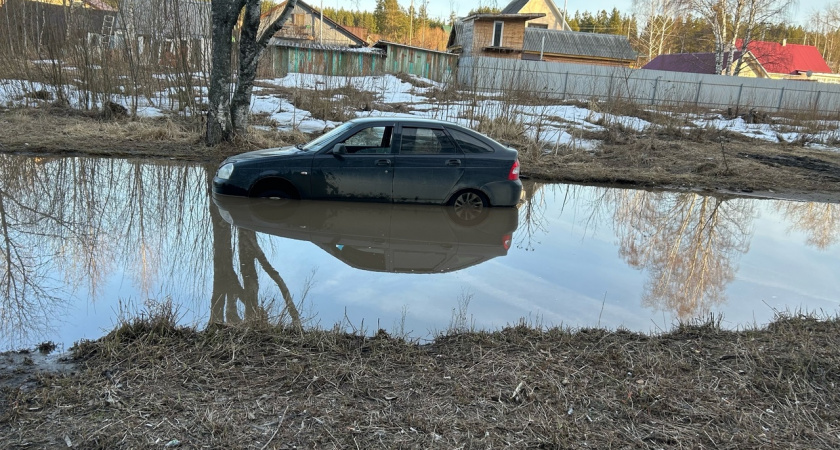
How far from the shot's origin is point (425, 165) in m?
9.06

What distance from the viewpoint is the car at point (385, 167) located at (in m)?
8.88

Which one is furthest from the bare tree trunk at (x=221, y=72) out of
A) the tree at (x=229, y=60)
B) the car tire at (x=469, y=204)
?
the car tire at (x=469, y=204)

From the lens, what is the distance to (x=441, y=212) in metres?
9.11

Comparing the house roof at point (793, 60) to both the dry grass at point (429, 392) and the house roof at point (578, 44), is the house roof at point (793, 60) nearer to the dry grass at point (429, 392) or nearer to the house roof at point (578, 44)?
the house roof at point (578, 44)

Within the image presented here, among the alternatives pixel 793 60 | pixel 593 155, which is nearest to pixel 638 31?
pixel 793 60

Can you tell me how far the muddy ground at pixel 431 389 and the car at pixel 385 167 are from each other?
4.74 metres

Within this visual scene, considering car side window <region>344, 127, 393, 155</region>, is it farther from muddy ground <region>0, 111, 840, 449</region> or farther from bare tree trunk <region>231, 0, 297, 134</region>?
bare tree trunk <region>231, 0, 297, 134</region>

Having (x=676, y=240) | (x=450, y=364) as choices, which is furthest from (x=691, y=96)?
(x=450, y=364)

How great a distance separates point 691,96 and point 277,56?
2451 cm

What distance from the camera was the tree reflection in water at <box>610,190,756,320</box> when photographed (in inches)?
246

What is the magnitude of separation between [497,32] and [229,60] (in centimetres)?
3756

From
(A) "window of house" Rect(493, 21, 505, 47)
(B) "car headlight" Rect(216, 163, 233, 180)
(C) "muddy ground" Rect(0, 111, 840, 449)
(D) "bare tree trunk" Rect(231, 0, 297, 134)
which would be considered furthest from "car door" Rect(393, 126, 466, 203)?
(A) "window of house" Rect(493, 21, 505, 47)

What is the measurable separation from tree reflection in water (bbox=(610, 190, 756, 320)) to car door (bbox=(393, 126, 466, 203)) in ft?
9.34

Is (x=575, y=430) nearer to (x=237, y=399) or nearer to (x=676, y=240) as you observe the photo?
(x=237, y=399)
